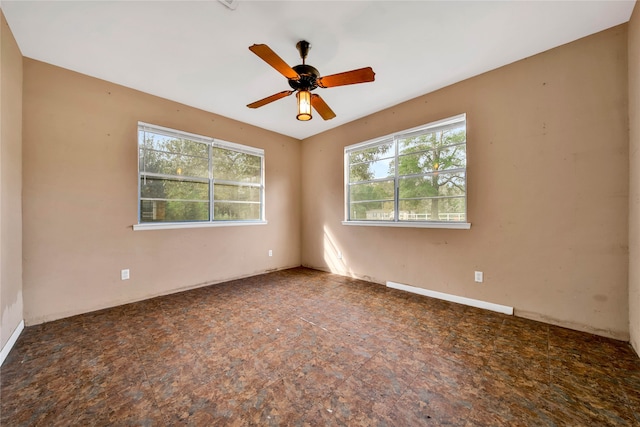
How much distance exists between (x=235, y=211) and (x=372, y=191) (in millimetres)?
2355

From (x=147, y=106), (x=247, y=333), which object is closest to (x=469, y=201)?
(x=247, y=333)

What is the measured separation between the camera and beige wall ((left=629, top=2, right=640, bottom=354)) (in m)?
1.87

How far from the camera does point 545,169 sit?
241 cm

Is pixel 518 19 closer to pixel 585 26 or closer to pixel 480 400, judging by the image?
pixel 585 26

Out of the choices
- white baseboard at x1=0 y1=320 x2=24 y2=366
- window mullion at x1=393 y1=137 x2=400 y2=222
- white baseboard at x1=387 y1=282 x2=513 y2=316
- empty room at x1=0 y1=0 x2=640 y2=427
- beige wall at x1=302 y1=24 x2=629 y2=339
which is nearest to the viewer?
empty room at x1=0 y1=0 x2=640 y2=427

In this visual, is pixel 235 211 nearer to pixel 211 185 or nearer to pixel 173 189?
pixel 211 185

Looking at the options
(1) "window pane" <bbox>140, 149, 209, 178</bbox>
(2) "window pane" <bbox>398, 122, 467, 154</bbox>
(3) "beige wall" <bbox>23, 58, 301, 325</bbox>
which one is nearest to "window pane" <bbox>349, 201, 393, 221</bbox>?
(2) "window pane" <bbox>398, 122, 467, 154</bbox>

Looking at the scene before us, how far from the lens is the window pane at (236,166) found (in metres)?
3.89

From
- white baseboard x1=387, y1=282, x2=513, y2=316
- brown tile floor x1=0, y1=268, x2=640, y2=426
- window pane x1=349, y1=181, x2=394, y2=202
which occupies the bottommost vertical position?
brown tile floor x1=0, y1=268, x2=640, y2=426

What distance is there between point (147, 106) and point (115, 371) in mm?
3027

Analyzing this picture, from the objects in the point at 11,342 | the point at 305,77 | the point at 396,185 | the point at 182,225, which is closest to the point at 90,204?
the point at 182,225

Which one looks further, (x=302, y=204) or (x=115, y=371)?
(x=302, y=204)

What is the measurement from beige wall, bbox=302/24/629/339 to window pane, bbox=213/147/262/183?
2.73m

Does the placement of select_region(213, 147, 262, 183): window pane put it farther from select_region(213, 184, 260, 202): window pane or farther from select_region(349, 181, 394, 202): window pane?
select_region(349, 181, 394, 202): window pane
